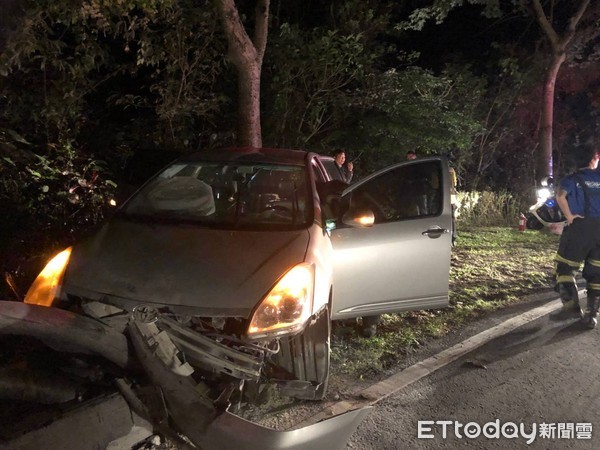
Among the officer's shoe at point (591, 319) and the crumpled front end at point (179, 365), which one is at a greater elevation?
the crumpled front end at point (179, 365)

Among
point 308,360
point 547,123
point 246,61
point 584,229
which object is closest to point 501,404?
point 308,360

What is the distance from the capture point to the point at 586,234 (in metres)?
5.26

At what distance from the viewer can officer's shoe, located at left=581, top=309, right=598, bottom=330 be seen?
5203mm

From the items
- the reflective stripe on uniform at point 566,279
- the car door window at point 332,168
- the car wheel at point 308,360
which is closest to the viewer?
the car wheel at point 308,360

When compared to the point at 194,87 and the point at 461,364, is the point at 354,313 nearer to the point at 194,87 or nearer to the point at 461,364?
the point at 461,364

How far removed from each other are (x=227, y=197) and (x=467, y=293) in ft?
11.7

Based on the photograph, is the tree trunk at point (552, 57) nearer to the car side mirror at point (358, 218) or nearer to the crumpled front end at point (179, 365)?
the car side mirror at point (358, 218)

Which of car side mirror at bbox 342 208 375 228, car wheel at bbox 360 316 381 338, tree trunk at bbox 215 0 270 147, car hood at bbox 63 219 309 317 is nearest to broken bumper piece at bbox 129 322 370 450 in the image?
car hood at bbox 63 219 309 317

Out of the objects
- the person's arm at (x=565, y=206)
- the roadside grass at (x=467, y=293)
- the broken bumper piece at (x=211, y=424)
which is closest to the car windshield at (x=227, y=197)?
the broken bumper piece at (x=211, y=424)

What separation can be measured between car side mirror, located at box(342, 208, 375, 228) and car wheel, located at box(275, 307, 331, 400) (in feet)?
2.48

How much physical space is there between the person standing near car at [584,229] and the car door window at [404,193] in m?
1.44

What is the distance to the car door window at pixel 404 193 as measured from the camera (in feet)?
15.2

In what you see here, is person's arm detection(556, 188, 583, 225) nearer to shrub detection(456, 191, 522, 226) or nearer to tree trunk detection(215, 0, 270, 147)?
tree trunk detection(215, 0, 270, 147)

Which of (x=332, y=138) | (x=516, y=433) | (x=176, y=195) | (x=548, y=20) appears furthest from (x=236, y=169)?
(x=548, y=20)
